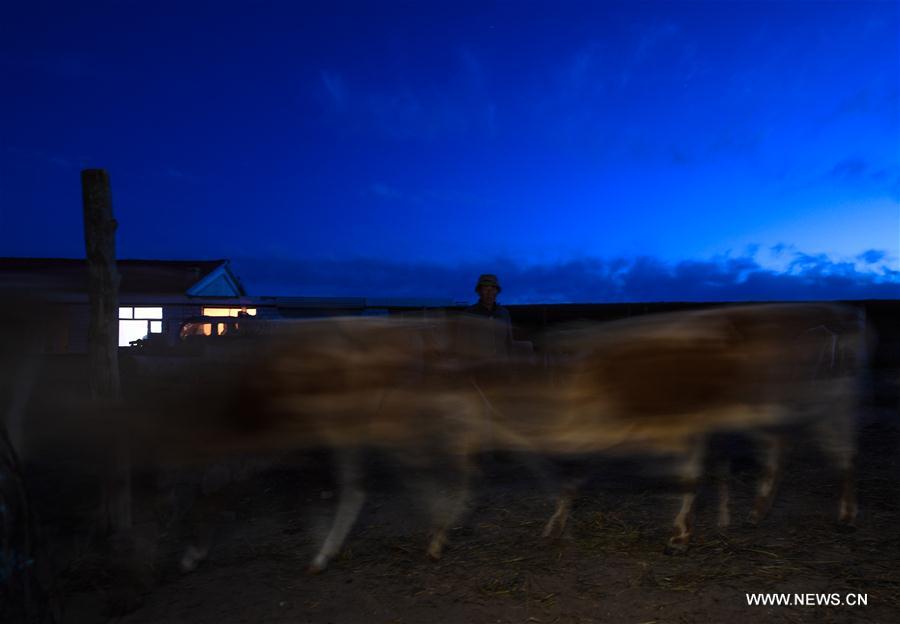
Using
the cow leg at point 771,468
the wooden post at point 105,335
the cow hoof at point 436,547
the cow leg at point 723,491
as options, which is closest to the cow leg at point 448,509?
the cow hoof at point 436,547

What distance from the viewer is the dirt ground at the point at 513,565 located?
9.40 feet

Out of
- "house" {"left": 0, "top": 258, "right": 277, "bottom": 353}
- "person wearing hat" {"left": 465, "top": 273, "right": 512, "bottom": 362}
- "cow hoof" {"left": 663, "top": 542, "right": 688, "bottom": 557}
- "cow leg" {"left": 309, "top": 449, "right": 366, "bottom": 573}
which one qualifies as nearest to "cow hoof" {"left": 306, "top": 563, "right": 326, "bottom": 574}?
"cow leg" {"left": 309, "top": 449, "right": 366, "bottom": 573}

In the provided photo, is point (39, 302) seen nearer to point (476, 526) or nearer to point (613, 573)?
point (476, 526)

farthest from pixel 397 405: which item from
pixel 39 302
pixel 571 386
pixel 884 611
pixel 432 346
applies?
pixel 884 611

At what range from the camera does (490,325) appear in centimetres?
460

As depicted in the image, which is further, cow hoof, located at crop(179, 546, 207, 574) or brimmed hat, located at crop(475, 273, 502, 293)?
brimmed hat, located at crop(475, 273, 502, 293)

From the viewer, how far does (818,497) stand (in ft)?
14.6

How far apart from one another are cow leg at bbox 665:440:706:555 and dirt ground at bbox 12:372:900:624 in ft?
0.30

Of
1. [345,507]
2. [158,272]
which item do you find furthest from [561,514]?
[158,272]

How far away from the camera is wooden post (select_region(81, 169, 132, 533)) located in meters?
3.85

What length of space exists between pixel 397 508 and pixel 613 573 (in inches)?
76.1

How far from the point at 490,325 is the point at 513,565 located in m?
1.90

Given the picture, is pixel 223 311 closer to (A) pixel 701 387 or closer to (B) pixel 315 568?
(B) pixel 315 568

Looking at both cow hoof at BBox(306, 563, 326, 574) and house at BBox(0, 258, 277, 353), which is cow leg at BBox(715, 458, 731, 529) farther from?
house at BBox(0, 258, 277, 353)
